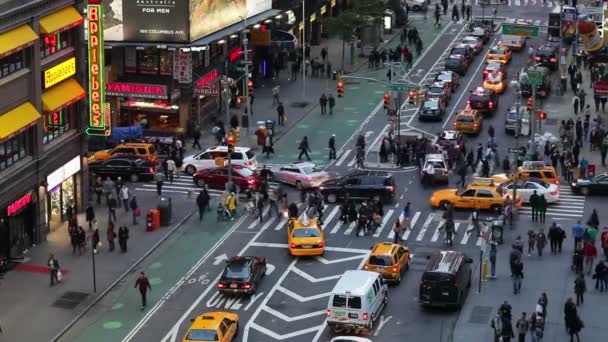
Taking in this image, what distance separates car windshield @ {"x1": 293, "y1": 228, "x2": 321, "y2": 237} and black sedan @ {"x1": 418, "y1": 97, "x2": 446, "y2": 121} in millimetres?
29122

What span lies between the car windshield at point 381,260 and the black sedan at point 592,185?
18.8m

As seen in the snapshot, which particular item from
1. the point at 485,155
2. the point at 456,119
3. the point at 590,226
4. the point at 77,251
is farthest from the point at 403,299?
the point at 456,119

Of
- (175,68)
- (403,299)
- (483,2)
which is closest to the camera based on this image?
(403,299)

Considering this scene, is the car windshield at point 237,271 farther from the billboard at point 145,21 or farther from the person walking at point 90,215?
the billboard at point 145,21

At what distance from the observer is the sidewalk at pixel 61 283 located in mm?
53562

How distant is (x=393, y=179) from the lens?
72250 millimetres

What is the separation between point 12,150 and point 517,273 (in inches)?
951

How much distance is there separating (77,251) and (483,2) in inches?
3045

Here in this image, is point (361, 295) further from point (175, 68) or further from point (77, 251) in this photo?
point (175, 68)

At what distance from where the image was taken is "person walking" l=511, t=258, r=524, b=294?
55.9 meters

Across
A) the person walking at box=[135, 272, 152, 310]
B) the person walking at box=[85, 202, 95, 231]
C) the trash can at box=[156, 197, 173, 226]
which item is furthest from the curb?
the person walking at box=[85, 202, 95, 231]

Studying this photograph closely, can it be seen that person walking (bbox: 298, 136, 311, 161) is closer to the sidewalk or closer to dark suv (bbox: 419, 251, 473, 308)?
the sidewalk

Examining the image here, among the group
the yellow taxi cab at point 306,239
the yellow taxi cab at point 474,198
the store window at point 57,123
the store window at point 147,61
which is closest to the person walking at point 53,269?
the store window at point 57,123

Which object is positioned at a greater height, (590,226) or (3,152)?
(3,152)
